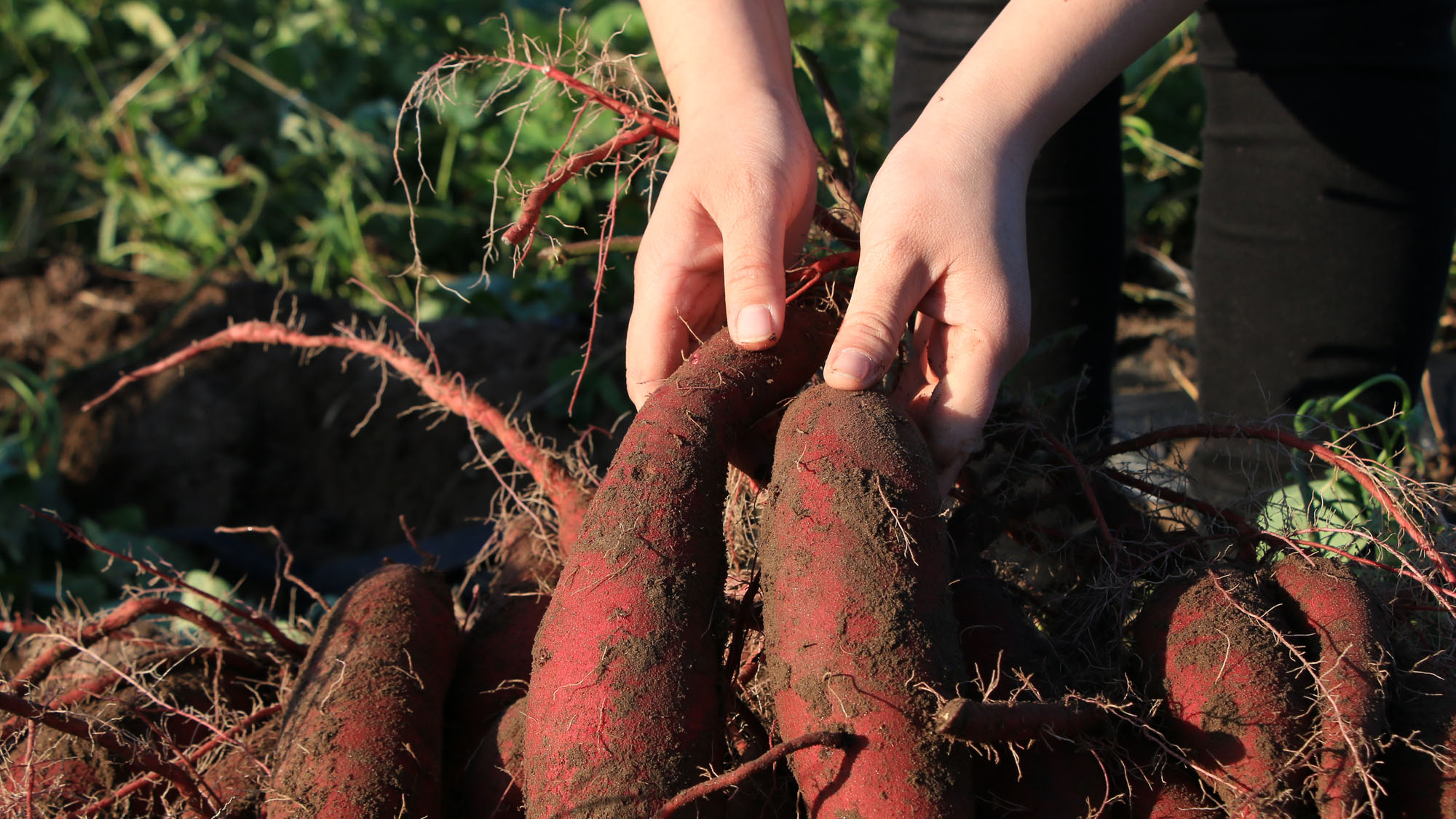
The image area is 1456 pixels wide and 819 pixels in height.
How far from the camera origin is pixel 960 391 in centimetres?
117

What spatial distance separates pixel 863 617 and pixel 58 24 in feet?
17.1

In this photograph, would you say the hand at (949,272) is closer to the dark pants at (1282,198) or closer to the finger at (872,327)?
the finger at (872,327)

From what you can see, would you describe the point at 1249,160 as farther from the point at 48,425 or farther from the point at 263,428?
the point at 48,425

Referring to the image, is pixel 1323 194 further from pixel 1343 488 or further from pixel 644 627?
pixel 644 627

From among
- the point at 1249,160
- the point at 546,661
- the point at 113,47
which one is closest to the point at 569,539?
the point at 546,661

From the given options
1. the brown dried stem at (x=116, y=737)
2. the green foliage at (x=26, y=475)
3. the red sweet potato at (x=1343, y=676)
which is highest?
the brown dried stem at (x=116, y=737)

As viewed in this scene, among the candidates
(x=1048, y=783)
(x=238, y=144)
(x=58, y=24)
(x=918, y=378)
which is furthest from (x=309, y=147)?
(x=1048, y=783)

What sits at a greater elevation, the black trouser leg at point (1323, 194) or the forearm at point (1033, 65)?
the forearm at point (1033, 65)

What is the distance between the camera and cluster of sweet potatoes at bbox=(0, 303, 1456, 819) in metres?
0.96

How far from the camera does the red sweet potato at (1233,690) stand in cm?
99

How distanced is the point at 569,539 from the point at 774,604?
486mm

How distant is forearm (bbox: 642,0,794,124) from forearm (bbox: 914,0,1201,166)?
12.0 inches

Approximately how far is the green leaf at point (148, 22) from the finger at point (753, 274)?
4452 mm

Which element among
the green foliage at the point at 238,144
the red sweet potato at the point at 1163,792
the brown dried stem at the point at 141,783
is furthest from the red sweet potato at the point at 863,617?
the green foliage at the point at 238,144
